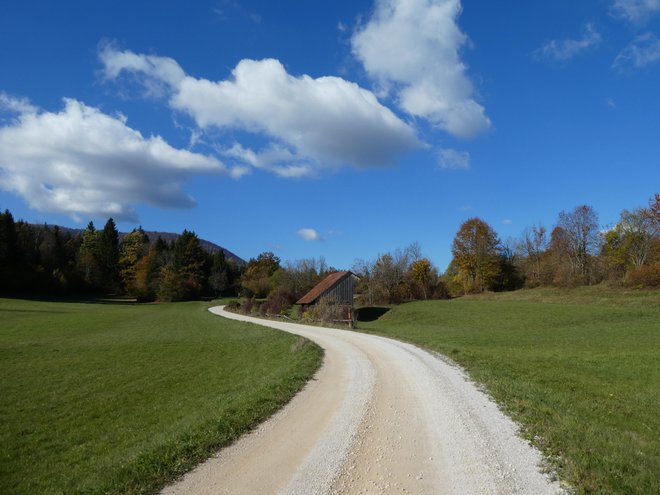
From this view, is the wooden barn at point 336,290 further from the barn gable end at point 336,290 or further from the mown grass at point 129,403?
the mown grass at point 129,403

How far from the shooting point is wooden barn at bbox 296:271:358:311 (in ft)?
173

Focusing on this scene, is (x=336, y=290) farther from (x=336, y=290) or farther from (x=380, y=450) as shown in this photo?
(x=380, y=450)

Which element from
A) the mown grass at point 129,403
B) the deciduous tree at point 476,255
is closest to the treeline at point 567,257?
the deciduous tree at point 476,255

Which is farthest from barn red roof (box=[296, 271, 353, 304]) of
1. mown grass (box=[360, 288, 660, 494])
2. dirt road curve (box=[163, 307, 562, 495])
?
dirt road curve (box=[163, 307, 562, 495])

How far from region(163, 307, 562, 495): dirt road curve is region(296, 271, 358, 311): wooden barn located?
4032 centimetres

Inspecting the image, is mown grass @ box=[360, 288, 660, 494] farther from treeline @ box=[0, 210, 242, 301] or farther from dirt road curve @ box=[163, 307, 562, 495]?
treeline @ box=[0, 210, 242, 301]

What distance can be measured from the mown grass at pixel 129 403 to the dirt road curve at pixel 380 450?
66 centimetres

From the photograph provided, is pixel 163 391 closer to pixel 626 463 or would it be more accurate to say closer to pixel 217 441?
pixel 217 441

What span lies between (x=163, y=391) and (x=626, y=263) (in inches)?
2694

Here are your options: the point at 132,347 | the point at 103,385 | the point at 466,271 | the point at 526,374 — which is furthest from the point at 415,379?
the point at 466,271

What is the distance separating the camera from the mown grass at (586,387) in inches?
246

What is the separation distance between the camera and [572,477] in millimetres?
5773

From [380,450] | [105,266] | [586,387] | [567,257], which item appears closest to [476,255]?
[567,257]

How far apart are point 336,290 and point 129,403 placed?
40.9 metres
